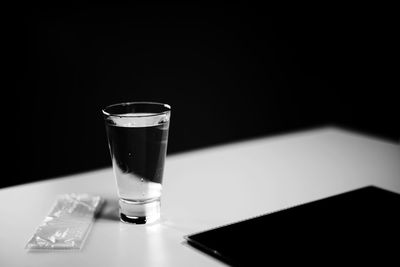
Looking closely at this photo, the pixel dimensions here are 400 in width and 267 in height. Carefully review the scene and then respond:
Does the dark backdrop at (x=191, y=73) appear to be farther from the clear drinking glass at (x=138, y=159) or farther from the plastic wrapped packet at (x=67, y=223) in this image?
the clear drinking glass at (x=138, y=159)

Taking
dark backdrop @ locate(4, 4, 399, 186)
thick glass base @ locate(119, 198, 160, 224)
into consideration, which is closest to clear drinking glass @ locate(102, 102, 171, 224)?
thick glass base @ locate(119, 198, 160, 224)

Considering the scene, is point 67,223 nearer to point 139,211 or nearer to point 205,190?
point 139,211

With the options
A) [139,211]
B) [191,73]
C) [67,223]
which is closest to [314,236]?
[139,211]

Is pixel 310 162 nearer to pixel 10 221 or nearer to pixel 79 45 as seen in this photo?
pixel 10 221

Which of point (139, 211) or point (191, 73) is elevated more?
point (139, 211)

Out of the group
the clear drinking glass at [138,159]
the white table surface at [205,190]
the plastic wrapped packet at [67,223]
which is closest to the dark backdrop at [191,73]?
the white table surface at [205,190]

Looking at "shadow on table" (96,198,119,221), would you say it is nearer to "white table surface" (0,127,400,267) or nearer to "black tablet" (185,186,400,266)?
"white table surface" (0,127,400,267)

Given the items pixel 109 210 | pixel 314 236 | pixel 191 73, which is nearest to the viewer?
pixel 314 236
